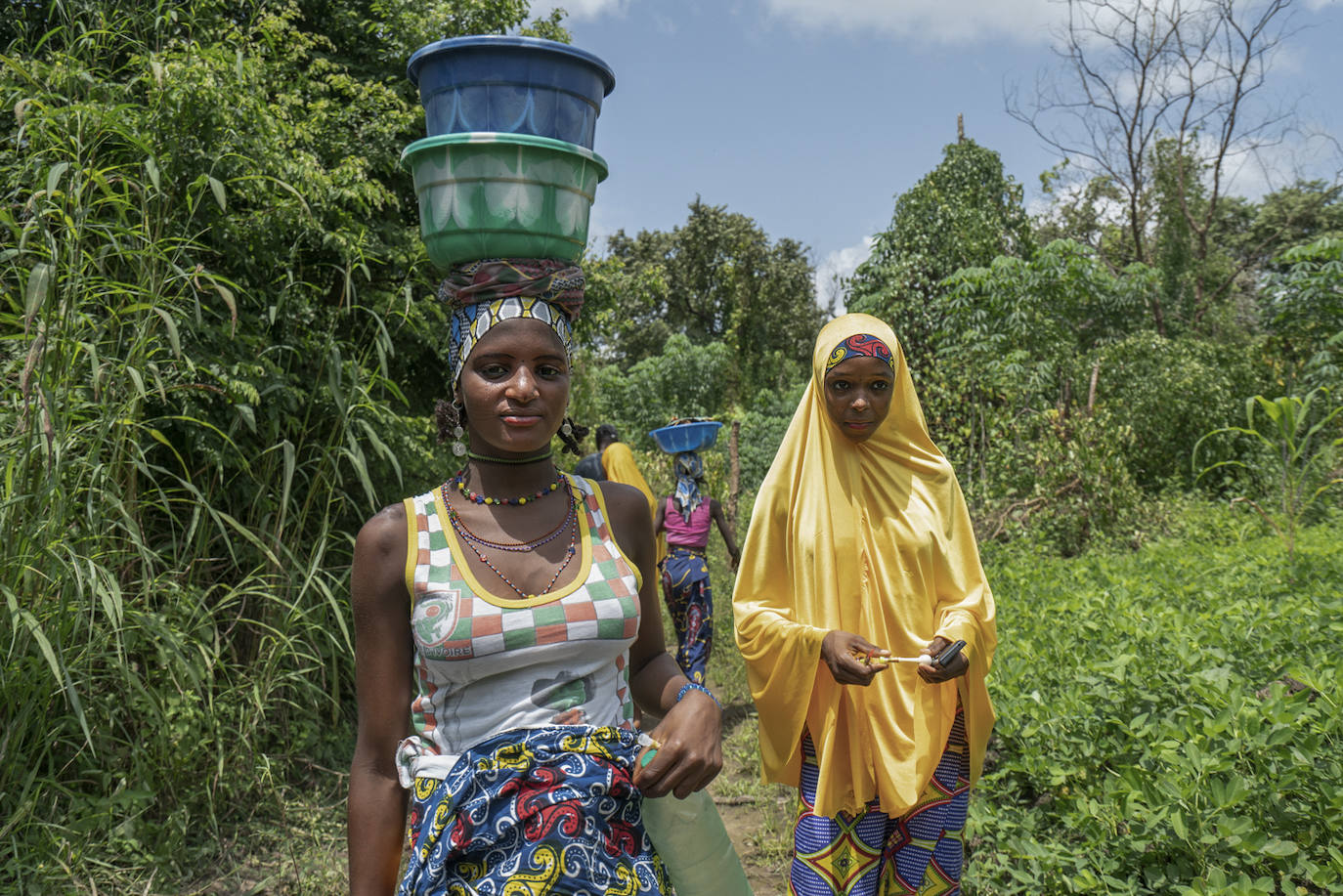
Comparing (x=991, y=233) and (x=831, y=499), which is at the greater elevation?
(x=991, y=233)

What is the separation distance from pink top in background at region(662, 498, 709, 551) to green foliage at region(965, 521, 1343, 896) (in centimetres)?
209

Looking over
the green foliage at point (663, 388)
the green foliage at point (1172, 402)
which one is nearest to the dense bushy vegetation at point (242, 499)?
the green foliage at point (1172, 402)

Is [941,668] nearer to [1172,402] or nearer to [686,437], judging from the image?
[686,437]

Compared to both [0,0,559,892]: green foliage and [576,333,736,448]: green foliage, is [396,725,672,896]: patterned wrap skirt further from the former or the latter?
[576,333,736,448]: green foliage

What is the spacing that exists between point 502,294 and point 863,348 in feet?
5.33

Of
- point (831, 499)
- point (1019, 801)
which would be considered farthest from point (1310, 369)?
point (831, 499)

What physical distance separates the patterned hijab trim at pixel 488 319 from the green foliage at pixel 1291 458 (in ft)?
15.4

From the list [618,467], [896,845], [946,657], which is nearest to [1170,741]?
[946,657]

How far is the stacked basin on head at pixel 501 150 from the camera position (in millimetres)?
1586

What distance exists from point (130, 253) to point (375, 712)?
8.02 feet

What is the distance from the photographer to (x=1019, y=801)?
3877 millimetres

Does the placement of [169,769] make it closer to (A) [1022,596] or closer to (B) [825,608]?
(B) [825,608]

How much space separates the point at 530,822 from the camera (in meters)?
1.42

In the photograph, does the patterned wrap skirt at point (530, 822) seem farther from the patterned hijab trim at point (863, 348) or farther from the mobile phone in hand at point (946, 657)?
the patterned hijab trim at point (863, 348)
